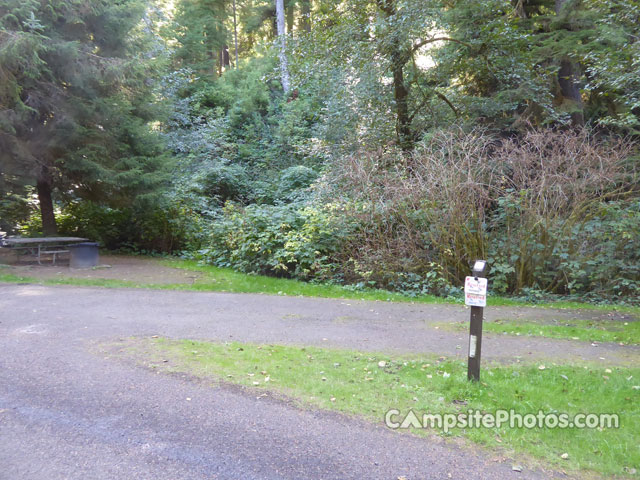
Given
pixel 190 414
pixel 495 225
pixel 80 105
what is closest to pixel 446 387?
pixel 190 414

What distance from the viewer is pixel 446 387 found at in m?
4.43

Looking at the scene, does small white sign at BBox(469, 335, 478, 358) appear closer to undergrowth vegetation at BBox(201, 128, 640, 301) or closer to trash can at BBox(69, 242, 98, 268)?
undergrowth vegetation at BBox(201, 128, 640, 301)

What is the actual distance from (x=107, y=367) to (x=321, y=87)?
10.8 metres

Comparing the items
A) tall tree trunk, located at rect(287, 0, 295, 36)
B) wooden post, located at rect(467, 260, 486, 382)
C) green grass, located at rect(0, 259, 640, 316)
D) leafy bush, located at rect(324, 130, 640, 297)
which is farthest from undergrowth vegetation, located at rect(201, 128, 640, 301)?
tall tree trunk, located at rect(287, 0, 295, 36)

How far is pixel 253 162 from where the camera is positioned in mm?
23234

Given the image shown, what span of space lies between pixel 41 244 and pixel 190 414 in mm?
11619

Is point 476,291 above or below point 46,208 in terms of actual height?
below

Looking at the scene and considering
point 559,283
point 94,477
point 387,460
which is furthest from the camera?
point 559,283

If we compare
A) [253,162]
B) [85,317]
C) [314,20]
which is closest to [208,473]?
[85,317]

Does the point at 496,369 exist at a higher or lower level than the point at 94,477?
higher

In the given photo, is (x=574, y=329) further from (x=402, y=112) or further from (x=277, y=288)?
(x=402, y=112)

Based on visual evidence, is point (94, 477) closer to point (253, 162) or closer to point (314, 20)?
point (314, 20)

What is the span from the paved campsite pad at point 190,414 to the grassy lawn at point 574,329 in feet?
1.19

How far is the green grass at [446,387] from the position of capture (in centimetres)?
351
